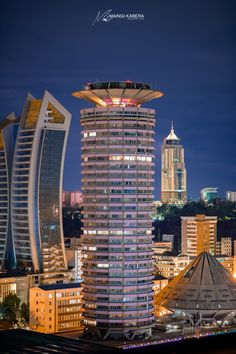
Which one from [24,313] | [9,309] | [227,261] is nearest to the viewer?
[24,313]

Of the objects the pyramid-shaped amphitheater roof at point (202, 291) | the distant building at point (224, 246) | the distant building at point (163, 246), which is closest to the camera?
the pyramid-shaped amphitheater roof at point (202, 291)

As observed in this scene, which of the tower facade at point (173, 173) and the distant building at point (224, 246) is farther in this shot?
the tower facade at point (173, 173)

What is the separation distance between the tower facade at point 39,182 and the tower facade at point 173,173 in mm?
51909

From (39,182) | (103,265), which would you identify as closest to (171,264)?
(39,182)

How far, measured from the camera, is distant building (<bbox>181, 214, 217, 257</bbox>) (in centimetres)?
7644

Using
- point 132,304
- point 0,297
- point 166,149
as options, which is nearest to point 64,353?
point 132,304

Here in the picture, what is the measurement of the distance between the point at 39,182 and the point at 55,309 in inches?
604

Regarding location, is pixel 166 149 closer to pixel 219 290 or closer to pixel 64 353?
pixel 219 290

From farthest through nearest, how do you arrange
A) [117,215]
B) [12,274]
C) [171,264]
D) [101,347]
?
[171,264] < [12,274] < [117,215] < [101,347]

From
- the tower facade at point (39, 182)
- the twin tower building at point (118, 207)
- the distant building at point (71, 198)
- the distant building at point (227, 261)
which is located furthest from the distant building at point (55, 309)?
the distant building at point (71, 198)

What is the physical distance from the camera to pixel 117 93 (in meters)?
42.4

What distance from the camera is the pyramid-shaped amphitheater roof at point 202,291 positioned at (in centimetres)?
4684

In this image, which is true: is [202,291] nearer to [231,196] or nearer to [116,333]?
[116,333]

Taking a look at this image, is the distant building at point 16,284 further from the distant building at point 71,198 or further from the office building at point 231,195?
the office building at point 231,195
